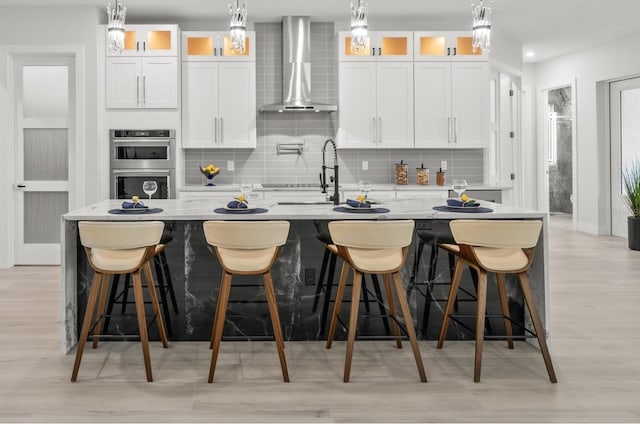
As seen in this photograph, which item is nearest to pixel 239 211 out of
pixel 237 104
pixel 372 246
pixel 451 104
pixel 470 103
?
pixel 372 246

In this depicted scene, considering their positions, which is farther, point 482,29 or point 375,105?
point 375,105

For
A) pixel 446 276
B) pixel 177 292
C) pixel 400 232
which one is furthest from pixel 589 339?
pixel 177 292

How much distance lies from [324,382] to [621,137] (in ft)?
24.6

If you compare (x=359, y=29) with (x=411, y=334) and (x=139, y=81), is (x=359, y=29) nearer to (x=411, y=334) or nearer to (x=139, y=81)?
(x=411, y=334)

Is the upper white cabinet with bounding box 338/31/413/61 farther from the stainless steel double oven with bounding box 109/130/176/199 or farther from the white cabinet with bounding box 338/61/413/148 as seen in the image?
the stainless steel double oven with bounding box 109/130/176/199

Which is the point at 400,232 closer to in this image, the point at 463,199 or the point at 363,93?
the point at 463,199

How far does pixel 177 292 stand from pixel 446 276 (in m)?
1.70

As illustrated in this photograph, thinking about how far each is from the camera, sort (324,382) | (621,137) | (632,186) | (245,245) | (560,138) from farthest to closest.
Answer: (560,138) < (621,137) < (632,186) < (245,245) < (324,382)

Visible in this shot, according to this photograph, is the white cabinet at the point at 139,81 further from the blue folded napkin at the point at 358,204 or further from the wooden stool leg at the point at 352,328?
the wooden stool leg at the point at 352,328

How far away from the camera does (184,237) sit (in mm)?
3797

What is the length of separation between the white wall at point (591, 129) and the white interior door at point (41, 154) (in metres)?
7.19

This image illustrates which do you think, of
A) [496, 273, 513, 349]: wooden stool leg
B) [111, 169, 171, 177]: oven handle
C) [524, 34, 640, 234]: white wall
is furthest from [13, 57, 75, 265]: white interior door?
[524, 34, 640, 234]: white wall

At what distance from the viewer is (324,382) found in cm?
313

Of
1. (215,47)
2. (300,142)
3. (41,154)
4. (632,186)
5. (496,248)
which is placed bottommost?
(496,248)
